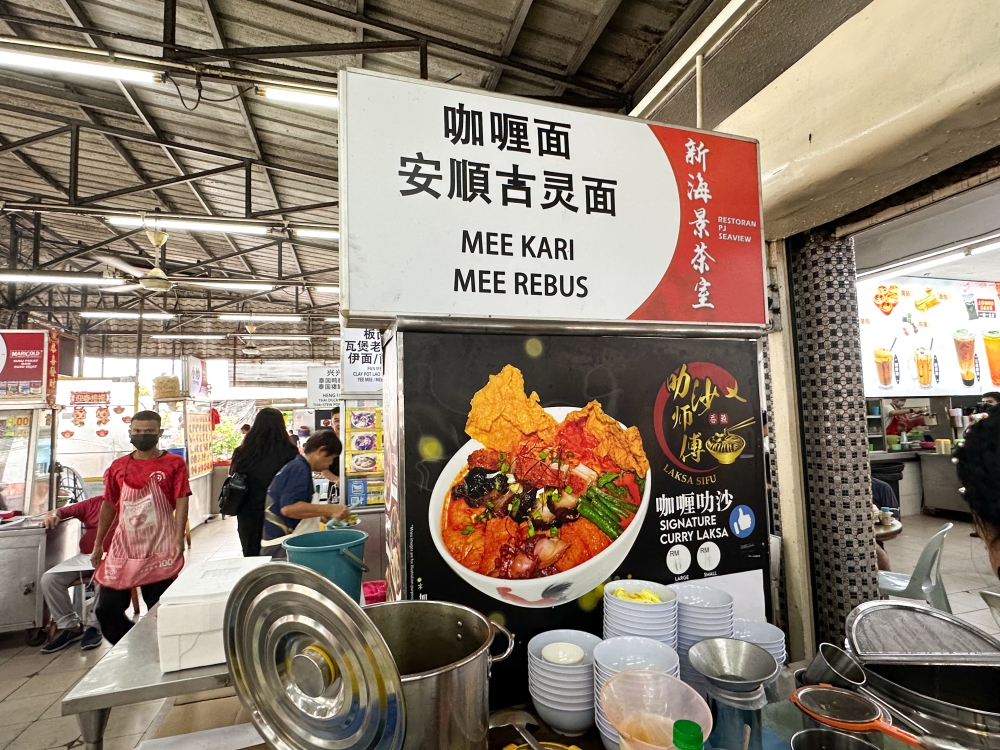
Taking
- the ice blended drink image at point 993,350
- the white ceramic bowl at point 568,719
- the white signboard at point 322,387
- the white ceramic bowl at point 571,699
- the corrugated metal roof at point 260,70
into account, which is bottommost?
the white ceramic bowl at point 568,719

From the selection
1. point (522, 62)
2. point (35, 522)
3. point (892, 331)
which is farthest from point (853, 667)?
point (892, 331)

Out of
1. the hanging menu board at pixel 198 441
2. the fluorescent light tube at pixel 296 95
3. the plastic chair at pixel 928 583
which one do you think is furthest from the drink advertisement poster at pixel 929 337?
the hanging menu board at pixel 198 441

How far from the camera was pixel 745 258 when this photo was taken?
1790 millimetres

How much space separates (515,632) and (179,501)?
3.17 m

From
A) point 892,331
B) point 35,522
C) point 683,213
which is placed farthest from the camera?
point 892,331

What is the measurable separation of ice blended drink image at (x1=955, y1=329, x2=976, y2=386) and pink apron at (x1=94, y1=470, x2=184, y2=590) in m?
10.1

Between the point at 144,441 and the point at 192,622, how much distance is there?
8.36ft

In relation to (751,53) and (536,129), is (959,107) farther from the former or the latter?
(751,53)

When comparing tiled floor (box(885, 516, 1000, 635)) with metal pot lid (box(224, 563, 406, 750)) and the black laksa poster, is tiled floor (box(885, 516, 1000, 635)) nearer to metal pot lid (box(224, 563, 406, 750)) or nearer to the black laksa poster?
the black laksa poster

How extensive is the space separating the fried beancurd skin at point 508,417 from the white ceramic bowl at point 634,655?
0.56 m

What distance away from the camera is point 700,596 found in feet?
5.16

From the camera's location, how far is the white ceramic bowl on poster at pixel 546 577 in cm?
146

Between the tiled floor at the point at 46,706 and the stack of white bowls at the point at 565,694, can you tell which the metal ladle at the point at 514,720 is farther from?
the tiled floor at the point at 46,706

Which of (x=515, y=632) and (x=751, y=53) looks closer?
(x=515, y=632)
